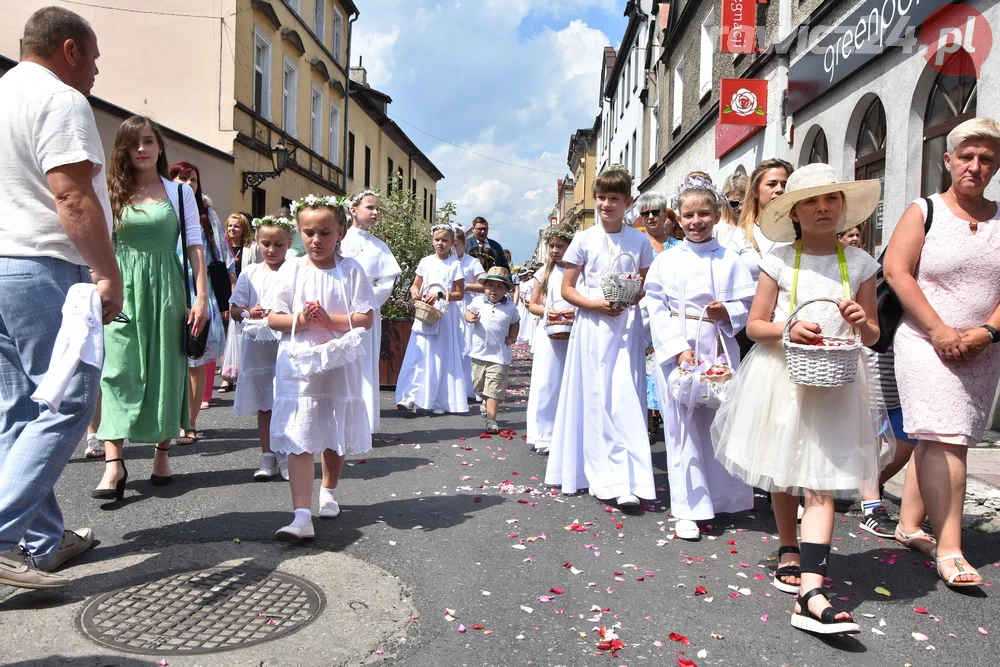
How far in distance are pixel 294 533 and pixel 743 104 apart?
12640mm

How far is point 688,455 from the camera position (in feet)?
15.0

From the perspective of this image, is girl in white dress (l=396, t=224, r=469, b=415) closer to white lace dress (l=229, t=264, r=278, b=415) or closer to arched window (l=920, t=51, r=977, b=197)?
white lace dress (l=229, t=264, r=278, b=415)

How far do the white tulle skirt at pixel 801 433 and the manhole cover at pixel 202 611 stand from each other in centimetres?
191

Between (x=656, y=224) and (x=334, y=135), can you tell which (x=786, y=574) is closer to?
(x=656, y=224)

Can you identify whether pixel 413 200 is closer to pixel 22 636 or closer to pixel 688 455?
pixel 688 455

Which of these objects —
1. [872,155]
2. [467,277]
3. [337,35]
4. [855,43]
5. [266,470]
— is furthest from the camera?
[337,35]

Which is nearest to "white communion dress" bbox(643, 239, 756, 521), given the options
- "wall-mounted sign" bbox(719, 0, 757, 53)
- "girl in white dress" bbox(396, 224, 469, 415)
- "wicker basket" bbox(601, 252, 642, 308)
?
"wicker basket" bbox(601, 252, 642, 308)

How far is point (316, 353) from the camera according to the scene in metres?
4.05

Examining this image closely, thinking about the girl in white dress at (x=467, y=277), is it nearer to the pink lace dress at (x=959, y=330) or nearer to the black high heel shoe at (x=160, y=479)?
the black high heel shoe at (x=160, y=479)

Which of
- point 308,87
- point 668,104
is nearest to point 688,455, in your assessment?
point 668,104

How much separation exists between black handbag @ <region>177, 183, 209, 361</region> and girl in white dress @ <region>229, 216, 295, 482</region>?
1.61 feet

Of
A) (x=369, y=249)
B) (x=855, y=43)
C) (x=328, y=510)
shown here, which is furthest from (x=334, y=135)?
(x=328, y=510)

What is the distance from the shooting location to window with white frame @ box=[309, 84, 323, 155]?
26219 millimetres

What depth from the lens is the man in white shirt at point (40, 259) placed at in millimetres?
3119
